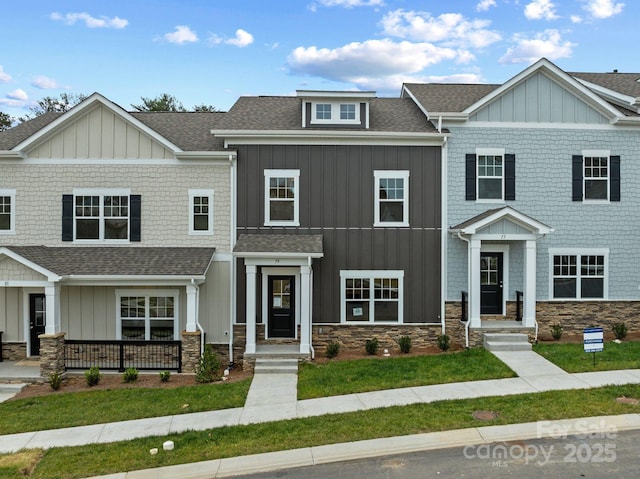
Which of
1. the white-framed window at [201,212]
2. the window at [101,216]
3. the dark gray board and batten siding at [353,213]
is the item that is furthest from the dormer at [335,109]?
the window at [101,216]

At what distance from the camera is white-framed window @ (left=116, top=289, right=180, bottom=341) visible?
51.1 feet

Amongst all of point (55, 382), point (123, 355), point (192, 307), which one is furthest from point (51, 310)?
point (192, 307)

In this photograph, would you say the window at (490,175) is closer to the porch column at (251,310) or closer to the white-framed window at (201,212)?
the porch column at (251,310)

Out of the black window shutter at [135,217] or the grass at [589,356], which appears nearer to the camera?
the grass at [589,356]

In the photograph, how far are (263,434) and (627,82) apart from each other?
1852 cm

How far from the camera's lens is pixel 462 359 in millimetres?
13672

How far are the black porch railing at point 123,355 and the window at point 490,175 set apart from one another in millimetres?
10240

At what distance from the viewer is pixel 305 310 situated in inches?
570

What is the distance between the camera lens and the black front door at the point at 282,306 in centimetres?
1588

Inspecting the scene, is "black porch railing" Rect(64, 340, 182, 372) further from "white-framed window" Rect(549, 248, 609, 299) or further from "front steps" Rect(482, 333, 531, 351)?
"white-framed window" Rect(549, 248, 609, 299)

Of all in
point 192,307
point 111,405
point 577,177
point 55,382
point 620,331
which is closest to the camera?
point 111,405

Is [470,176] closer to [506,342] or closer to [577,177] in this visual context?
[577,177]

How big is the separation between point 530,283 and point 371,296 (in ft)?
15.9

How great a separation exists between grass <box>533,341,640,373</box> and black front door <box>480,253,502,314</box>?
6.76 ft
